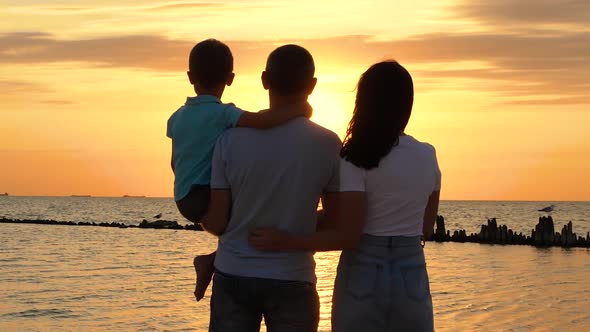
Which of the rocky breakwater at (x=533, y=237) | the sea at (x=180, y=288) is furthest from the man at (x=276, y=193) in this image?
the rocky breakwater at (x=533, y=237)

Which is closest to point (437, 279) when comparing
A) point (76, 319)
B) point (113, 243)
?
point (76, 319)

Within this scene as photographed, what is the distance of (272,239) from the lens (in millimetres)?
3818

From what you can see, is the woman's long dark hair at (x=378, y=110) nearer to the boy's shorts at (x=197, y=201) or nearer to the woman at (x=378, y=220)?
the woman at (x=378, y=220)

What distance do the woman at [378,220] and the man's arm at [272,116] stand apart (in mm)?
217

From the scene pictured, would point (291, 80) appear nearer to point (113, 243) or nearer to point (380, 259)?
point (380, 259)

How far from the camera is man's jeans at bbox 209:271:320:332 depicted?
12.8 feet

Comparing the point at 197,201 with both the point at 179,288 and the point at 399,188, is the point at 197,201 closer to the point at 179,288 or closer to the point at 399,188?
the point at 399,188

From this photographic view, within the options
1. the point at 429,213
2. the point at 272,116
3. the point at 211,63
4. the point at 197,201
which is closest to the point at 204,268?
the point at 197,201

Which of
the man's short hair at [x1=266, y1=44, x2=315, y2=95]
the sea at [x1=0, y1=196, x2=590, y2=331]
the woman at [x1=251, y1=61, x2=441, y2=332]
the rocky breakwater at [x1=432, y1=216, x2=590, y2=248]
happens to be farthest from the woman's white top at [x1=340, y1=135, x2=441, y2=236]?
the rocky breakwater at [x1=432, y1=216, x2=590, y2=248]

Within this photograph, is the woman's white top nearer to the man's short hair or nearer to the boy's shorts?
the man's short hair

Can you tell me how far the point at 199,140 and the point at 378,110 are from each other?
30.7 inches

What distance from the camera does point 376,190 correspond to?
393 centimetres

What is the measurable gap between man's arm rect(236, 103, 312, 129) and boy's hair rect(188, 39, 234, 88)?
0.28 metres

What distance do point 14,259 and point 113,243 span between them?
14.0 m
